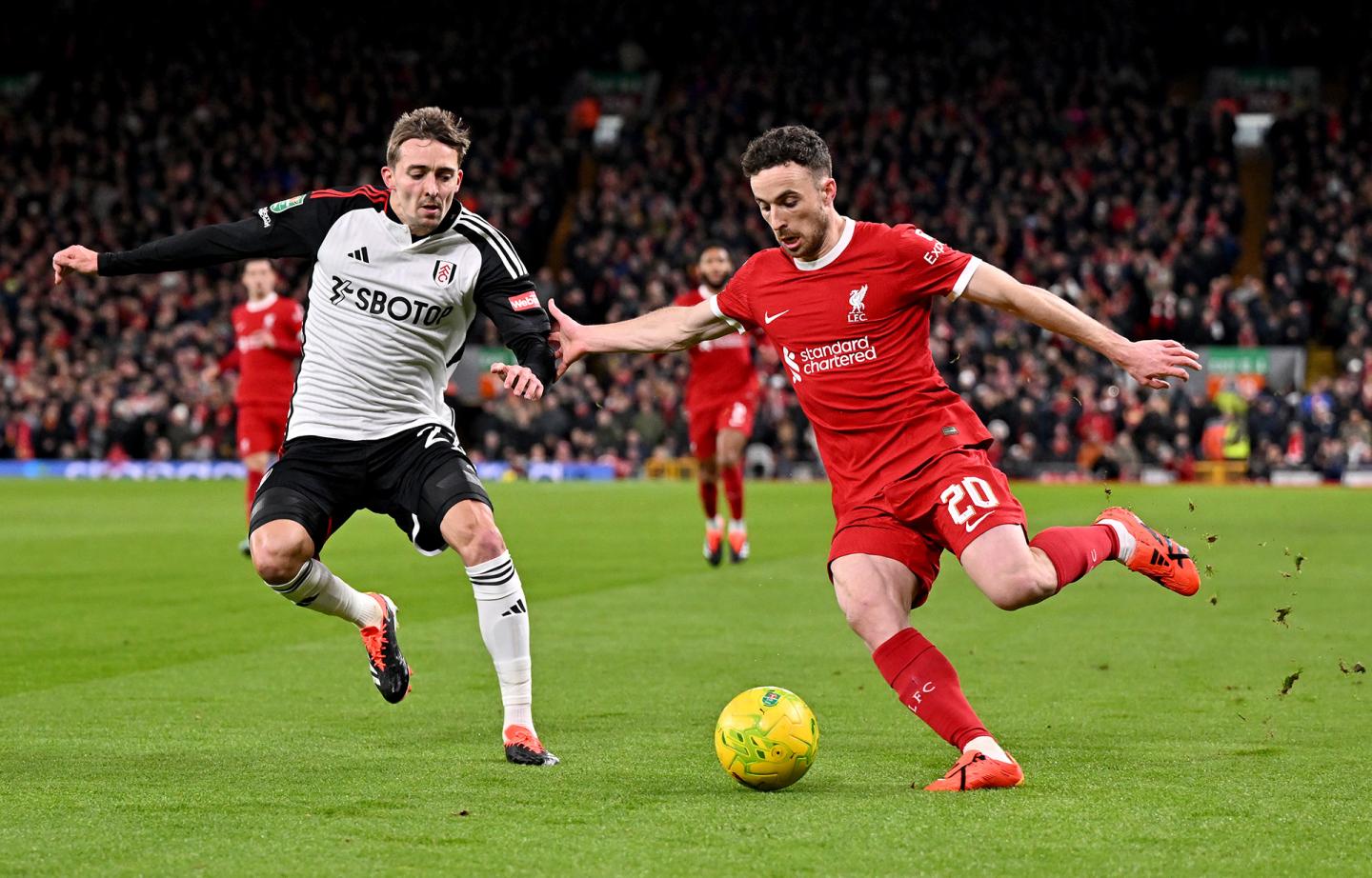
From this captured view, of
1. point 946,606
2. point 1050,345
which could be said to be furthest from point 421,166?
point 1050,345

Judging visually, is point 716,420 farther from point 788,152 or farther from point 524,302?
point 788,152

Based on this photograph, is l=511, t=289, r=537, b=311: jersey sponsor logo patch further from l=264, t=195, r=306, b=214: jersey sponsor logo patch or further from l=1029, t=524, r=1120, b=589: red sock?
l=1029, t=524, r=1120, b=589: red sock

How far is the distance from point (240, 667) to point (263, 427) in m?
7.83

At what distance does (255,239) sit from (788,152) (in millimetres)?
2292

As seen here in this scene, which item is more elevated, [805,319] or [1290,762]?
[805,319]

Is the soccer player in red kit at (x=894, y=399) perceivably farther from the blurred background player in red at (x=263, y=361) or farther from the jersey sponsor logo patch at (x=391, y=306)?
the blurred background player in red at (x=263, y=361)

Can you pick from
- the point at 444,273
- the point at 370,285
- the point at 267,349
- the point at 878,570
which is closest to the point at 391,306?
the point at 370,285

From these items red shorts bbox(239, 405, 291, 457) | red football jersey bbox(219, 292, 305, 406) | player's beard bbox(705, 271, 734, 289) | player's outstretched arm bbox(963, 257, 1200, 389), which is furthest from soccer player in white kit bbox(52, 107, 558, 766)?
red shorts bbox(239, 405, 291, 457)

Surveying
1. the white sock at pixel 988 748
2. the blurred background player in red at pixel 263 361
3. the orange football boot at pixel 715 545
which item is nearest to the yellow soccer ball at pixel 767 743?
the white sock at pixel 988 748

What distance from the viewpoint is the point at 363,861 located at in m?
4.71

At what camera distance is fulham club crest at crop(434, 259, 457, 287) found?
7.00 m

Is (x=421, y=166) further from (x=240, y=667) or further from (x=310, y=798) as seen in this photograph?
(x=240, y=667)

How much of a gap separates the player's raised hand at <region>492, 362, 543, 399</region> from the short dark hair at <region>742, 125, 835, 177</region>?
1.13m

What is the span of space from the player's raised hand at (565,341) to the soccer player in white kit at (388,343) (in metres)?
0.13
